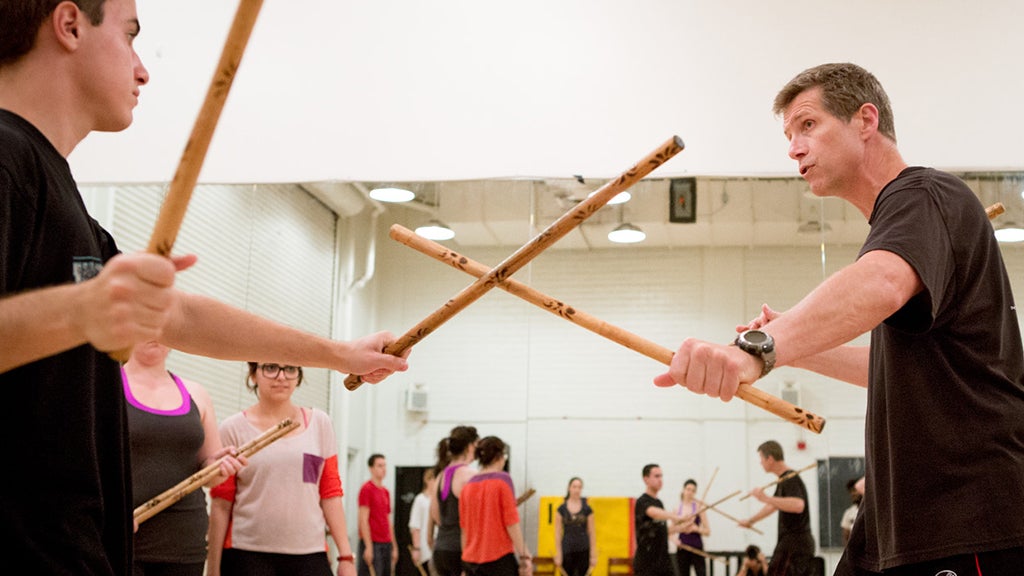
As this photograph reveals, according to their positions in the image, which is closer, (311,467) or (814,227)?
(311,467)

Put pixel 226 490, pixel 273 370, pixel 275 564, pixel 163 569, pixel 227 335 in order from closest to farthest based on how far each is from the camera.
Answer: pixel 227 335 → pixel 163 569 → pixel 275 564 → pixel 226 490 → pixel 273 370

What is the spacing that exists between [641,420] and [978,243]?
10.3ft

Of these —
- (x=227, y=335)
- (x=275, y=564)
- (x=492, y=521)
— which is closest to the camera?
(x=227, y=335)

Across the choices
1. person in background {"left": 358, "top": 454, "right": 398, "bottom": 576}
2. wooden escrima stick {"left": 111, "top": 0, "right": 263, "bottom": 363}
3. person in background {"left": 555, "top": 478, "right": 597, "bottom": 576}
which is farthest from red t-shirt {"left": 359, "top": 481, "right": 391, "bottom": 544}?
wooden escrima stick {"left": 111, "top": 0, "right": 263, "bottom": 363}

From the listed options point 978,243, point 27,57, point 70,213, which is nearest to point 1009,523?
point 978,243

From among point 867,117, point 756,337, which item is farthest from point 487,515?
point 756,337

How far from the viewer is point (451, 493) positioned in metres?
4.86

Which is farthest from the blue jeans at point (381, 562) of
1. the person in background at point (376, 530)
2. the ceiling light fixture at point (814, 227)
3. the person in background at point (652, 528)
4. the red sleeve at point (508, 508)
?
the ceiling light fixture at point (814, 227)

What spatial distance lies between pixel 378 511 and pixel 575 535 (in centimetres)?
94

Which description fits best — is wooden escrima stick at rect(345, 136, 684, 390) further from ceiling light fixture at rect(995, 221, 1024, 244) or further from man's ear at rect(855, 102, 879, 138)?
ceiling light fixture at rect(995, 221, 1024, 244)

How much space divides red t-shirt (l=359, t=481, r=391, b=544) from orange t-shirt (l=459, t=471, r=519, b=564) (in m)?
0.35

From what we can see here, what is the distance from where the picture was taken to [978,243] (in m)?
1.83

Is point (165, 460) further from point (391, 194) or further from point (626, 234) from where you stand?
point (626, 234)

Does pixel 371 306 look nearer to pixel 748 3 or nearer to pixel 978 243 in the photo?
pixel 748 3
